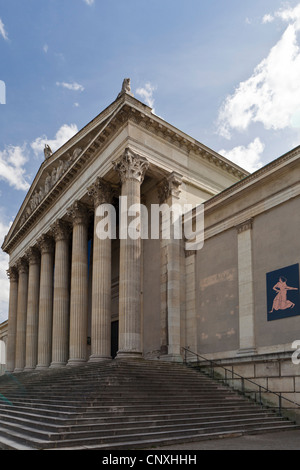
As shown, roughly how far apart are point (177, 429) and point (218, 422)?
6.07ft

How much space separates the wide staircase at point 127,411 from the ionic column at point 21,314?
18.6 metres

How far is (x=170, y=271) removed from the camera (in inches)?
942

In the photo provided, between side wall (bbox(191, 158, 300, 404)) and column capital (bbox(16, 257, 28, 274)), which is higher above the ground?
column capital (bbox(16, 257, 28, 274))

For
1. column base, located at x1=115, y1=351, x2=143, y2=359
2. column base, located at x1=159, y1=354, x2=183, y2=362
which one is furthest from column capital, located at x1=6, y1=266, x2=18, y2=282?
column base, located at x1=115, y1=351, x2=143, y2=359

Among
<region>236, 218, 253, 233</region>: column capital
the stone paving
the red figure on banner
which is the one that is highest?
<region>236, 218, 253, 233</region>: column capital

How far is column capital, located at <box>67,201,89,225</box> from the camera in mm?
28500

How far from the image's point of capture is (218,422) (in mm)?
14086

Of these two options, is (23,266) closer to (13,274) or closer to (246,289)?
(13,274)

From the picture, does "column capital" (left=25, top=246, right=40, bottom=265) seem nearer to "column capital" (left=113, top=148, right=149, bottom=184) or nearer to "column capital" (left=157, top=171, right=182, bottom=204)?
"column capital" (left=157, top=171, right=182, bottom=204)

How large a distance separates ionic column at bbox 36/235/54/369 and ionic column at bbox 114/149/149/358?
41.7 ft

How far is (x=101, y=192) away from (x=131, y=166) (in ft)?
10.8

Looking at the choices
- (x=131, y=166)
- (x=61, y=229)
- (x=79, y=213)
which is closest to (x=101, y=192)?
(x=131, y=166)

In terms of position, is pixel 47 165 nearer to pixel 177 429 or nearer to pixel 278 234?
pixel 278 234

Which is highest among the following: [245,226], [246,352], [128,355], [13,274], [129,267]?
[13,274]
